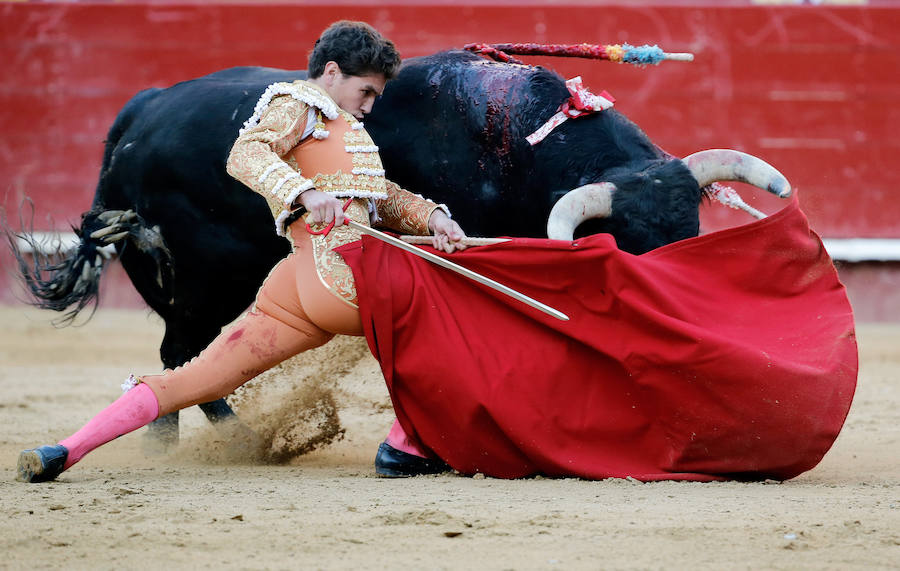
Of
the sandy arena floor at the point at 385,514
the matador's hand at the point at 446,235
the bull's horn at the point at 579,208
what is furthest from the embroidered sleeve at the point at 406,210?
the sandy arena floor at the point at 385,514

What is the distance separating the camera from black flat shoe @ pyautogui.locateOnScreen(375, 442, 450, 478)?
9.74 feet

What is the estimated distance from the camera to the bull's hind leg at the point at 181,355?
387 centimetres

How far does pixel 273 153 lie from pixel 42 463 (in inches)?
34.7

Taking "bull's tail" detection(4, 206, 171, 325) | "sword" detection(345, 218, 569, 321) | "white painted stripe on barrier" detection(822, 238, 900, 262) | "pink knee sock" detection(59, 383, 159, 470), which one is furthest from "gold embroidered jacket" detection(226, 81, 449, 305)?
"white painted stripe on barrier" detection(822, 238, 900, 262)

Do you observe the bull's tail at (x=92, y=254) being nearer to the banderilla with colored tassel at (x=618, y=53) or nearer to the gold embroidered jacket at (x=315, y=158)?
the gold embroidered jacket at (x=315, y=158)

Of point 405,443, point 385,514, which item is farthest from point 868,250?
point 385,514

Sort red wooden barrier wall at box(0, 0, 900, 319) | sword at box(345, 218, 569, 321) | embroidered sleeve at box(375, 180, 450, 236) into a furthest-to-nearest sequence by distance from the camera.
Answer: red wooden barrier wall at box(0, 0, 900, 319) < embroidered sleeve at box(375, 180, 450, 236) < sword at box(345, 218, 569, 321)

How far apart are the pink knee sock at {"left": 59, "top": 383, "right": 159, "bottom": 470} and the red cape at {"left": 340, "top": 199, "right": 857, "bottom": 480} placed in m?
0.53

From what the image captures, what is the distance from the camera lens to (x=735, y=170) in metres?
3.20

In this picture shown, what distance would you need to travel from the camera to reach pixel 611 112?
140 inches

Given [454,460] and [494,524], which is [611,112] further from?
[494,524]

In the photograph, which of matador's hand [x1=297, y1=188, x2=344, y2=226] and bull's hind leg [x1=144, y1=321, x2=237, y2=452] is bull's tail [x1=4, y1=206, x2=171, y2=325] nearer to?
bull's hind leg [x1=144, y1=321, x2=237, y2=452]

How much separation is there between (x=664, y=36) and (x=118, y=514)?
561 centimetres

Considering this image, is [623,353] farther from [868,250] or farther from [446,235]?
[868,250]
